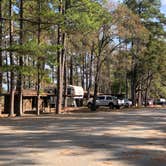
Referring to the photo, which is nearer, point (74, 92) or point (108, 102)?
point (108, 102)

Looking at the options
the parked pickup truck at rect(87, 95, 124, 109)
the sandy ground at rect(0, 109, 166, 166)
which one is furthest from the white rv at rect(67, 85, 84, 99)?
the sandy ground at rect(0, 109, 166, 166)

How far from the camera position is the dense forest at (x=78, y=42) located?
29406 millimetres

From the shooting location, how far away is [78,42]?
189 ft

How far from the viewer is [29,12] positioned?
37125mm

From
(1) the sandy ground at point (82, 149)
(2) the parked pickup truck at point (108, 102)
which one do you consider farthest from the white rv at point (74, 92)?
(1) the sandy ground at point (82, 149)

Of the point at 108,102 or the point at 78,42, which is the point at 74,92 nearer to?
the point at 108,102

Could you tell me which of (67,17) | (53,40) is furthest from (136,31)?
(67,17)

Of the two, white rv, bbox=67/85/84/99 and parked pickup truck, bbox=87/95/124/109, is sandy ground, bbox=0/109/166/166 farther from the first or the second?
white rv, bbox=67/85/84/99

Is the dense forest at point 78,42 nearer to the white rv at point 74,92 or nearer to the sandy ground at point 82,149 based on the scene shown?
the white rv at point 74,92

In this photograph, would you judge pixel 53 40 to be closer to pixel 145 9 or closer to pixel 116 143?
pixel 145 9

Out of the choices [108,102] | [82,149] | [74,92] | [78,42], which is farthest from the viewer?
[74,92]

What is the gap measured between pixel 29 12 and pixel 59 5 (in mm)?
4748

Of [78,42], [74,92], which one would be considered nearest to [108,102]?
[74,92]

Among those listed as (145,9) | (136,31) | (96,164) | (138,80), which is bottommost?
(96,164)
